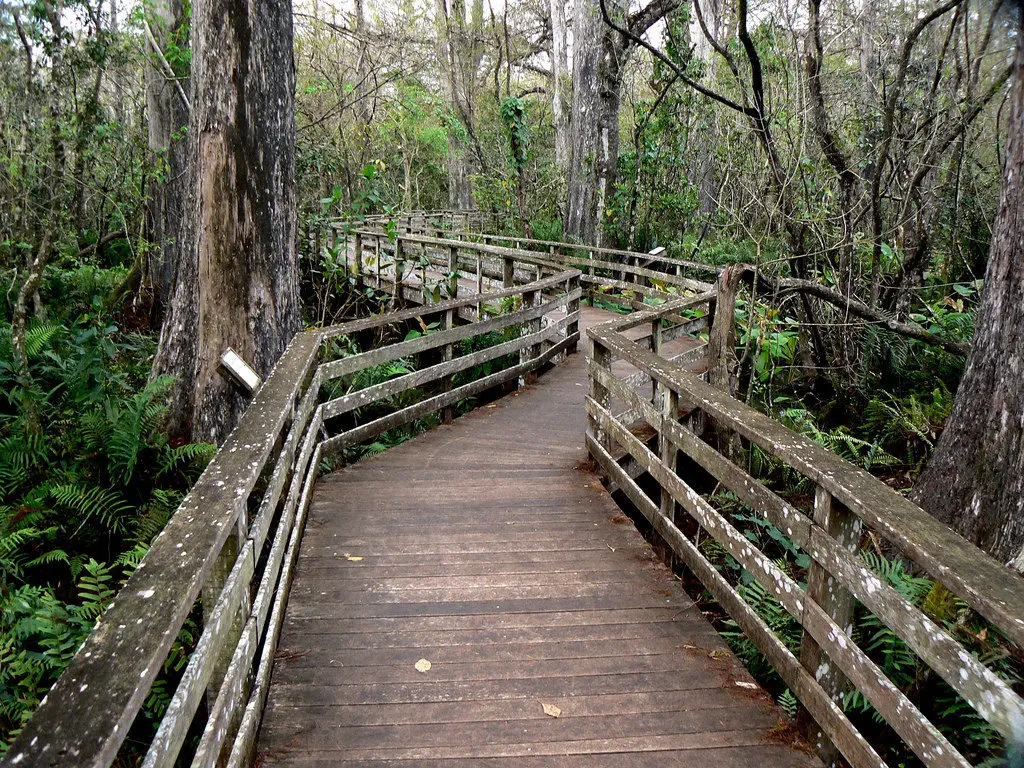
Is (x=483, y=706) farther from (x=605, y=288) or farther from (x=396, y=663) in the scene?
(x=605, y=288)

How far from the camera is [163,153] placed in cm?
1230

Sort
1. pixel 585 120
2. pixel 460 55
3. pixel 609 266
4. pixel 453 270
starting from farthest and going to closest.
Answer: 1. pixel 460 55
2. pixel 585 120
3. pixel 609 266
4. pixel 453 270

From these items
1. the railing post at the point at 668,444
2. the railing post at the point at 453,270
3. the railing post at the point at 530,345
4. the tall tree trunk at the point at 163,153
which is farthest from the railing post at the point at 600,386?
the tall tree trunk at the point at 163,153

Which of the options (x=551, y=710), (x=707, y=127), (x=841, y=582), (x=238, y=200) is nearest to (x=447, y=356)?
(x=238, y=200)

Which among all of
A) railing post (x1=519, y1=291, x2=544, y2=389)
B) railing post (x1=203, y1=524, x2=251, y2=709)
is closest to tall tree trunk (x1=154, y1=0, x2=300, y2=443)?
railing post (x1=519, y1=291, x2=544, y2=389)

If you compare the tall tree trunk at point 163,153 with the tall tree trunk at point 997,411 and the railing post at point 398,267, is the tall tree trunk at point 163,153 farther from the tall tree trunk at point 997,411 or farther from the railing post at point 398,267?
the tall tree trunk at point 997,411

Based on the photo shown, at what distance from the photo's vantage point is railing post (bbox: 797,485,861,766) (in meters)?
3.03

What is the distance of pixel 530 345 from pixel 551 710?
6814 mm

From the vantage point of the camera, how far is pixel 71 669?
1754 millimetres

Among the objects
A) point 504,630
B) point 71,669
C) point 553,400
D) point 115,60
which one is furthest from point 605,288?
point 71,669

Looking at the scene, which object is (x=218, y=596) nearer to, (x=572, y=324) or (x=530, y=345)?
(x=530, y=345)

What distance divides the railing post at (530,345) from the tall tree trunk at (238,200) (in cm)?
353

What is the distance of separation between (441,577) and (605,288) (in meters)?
10.8

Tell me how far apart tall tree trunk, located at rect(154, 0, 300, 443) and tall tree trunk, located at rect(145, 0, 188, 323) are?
3720 millimetres
